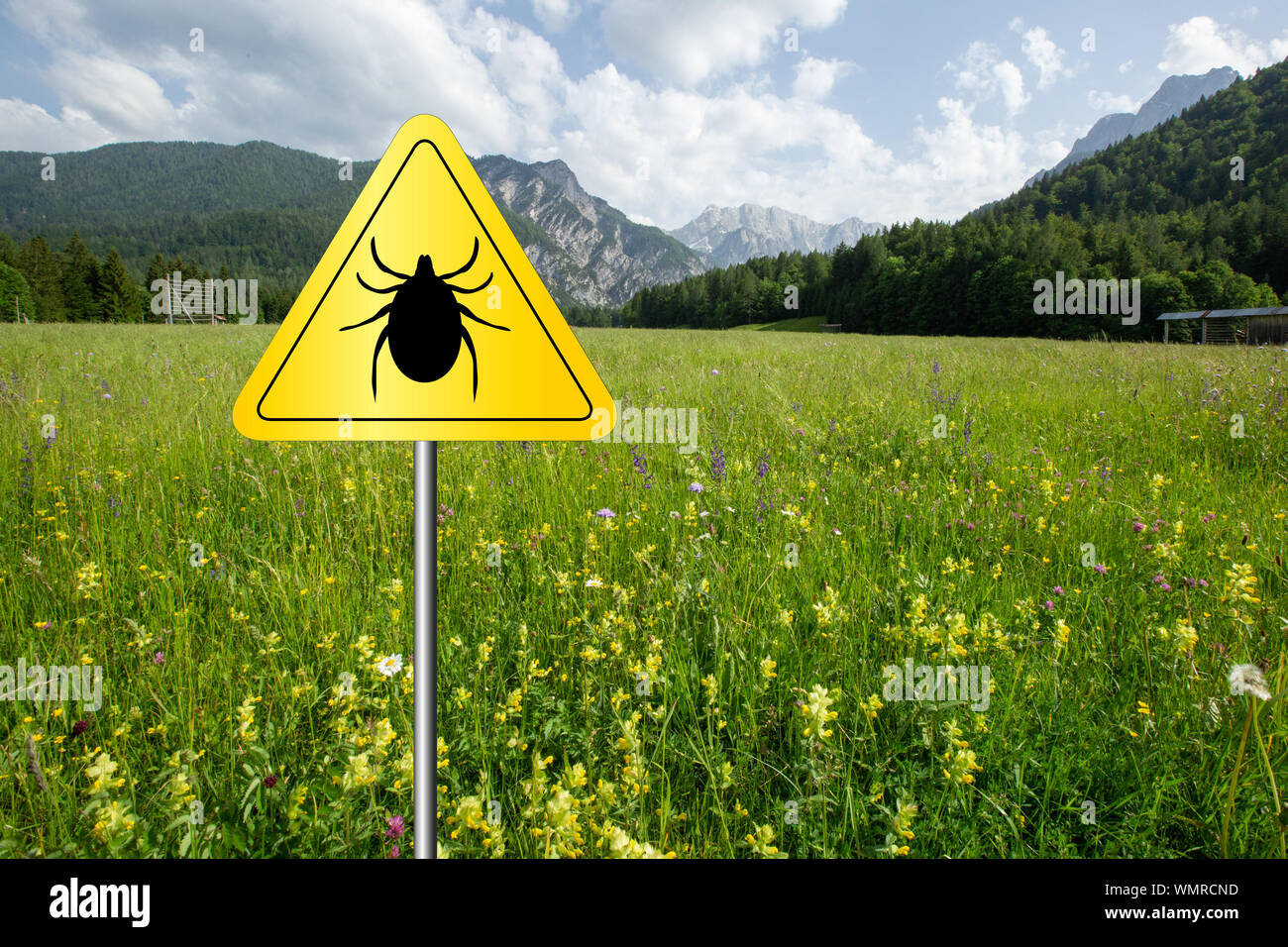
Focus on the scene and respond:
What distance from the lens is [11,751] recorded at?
1.52 meters

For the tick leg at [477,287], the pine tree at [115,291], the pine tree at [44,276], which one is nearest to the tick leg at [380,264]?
the tick leg at [477,287]

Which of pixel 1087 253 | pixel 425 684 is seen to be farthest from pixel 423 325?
pixel 1087 253

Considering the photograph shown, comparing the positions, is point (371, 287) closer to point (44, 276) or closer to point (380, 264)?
point (380, 264)

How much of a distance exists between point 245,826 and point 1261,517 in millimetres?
5019

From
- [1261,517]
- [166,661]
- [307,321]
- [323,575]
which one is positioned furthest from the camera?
[1261,517]

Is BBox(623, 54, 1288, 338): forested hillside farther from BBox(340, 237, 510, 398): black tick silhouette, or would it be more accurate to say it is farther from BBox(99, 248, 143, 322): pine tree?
BBox(99, 248, 143, 322): pine tree

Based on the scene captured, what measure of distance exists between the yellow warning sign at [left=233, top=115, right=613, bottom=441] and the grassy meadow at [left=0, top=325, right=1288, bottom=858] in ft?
2.62

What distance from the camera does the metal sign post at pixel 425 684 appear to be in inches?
38.3

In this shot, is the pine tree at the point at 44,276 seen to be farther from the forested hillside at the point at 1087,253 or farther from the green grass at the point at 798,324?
the green grass at the point at 798,324

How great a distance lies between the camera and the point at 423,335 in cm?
118

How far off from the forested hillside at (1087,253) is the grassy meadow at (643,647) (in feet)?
98.7

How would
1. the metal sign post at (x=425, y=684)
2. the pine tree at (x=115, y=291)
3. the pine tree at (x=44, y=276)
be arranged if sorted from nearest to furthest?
the metal sign post at (x=425, y=684), the pine tree at (x=44, y=276), the pine tree at (x=115, y=291)
